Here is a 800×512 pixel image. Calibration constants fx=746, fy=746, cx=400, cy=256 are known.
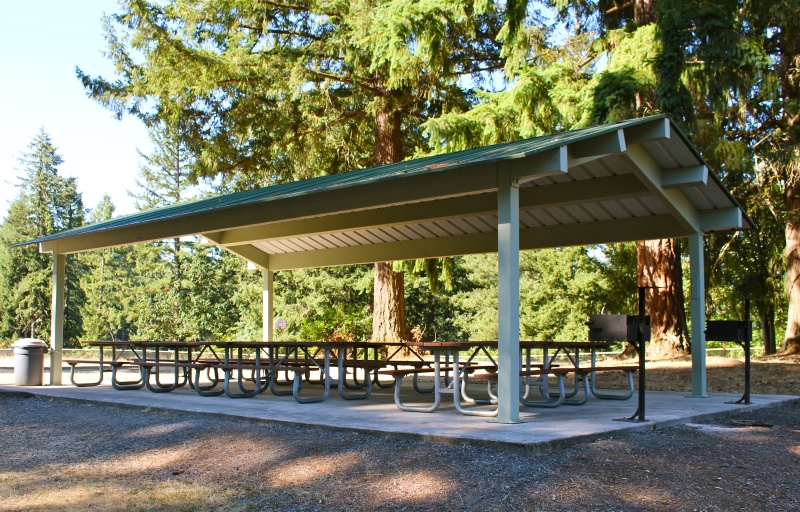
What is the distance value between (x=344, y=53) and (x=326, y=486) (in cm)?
1447

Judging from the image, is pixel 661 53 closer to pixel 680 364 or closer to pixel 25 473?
pixel 680 364

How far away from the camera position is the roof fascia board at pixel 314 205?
7.21m

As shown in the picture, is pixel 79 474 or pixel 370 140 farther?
pixel 370 140

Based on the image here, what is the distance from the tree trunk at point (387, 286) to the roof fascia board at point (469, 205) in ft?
21.1

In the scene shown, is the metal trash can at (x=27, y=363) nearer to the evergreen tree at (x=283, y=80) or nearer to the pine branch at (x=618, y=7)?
the evergreen tree at (x=283, y=80)

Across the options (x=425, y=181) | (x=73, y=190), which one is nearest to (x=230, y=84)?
(x=425, y=181)

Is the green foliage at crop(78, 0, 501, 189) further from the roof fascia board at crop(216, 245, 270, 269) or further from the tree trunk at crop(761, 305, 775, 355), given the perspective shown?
the tree trunk at crop(761, 305, 775, 355)

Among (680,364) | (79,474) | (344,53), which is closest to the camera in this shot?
(79,474)

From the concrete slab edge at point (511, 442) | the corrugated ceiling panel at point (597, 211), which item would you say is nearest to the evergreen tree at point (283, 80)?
the corrugated ceiling panel at point (597, 211)

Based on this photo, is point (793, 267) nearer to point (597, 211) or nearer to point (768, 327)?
point (768, 327)

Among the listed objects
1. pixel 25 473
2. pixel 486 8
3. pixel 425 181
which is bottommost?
pixel 25 473

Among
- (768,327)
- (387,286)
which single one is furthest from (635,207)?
(768,327)

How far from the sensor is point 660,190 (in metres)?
8.57

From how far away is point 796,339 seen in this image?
587 inches
